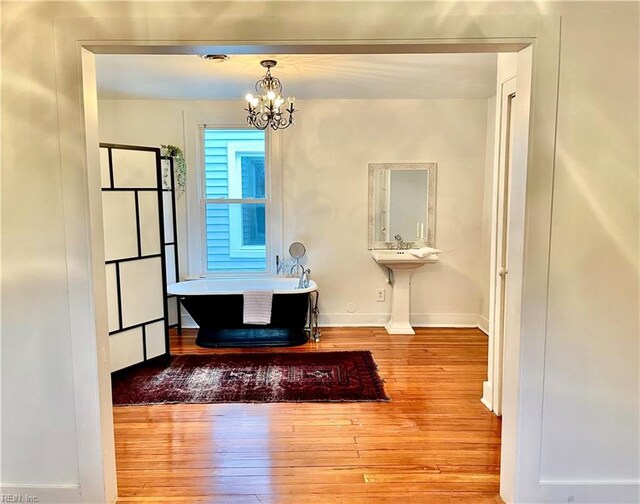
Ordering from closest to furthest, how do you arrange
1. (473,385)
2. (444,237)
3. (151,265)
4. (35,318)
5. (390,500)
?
(35,318)
(390,500)
(473,385)
(151,265)
(444,237)

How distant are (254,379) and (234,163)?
8.19 feet

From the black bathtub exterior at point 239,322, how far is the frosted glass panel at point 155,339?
51cm

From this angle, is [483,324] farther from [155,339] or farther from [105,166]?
[105,166]

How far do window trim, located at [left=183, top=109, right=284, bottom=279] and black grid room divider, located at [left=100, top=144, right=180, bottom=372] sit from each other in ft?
3.82

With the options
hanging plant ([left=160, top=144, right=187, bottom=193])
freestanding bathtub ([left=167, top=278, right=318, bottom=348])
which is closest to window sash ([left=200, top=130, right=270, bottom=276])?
hanging plant ([left=160, top=144, right=187, bottom=193])

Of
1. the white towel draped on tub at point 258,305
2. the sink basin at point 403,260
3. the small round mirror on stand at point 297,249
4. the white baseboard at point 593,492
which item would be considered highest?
the small round mirror on stand at point 297,249

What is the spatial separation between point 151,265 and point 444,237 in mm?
3113

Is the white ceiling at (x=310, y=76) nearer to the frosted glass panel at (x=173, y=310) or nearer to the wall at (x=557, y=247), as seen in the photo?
the wall at (x=557, y=247)

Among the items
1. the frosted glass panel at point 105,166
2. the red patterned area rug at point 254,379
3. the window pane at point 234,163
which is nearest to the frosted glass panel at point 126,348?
the red patterned area rug at point 254,379

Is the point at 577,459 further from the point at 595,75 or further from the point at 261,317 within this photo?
the point at 261,317

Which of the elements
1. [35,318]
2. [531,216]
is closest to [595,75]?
[531,216]

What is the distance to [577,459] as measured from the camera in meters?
1.97

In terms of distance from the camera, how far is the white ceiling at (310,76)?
10.9 feet

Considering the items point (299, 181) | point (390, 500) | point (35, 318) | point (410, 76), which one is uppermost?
point (410, 76)
